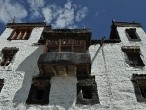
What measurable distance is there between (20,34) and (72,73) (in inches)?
306

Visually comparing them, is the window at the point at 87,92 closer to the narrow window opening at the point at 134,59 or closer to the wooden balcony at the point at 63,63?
the wooden balcony at the point at 63,63

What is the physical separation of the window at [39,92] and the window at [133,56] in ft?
20.9

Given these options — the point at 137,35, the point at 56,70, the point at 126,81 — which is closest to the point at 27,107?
the point at 56,70

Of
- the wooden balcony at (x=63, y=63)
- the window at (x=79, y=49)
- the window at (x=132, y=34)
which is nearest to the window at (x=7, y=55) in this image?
the wooden balcony at (x=63, y=63)

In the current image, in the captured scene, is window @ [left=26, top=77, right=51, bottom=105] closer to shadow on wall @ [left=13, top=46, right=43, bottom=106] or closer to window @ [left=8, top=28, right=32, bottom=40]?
shadow on wall @ [left=13, top=46, right=43, bottom=106]

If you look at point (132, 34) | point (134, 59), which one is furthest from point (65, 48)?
point (132, 34)

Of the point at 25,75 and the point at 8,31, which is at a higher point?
the point at 8,31

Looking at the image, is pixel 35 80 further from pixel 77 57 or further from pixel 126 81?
pixel 126 81

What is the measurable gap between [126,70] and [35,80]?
20.6 feet

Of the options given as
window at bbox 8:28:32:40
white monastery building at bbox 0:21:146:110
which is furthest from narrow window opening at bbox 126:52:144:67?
window at bbox 8:28:32:40

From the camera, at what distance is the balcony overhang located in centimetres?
1692

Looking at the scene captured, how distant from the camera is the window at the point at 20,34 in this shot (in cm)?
2239

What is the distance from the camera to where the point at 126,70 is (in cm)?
1842

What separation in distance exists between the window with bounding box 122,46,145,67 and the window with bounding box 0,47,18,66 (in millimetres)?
8544
